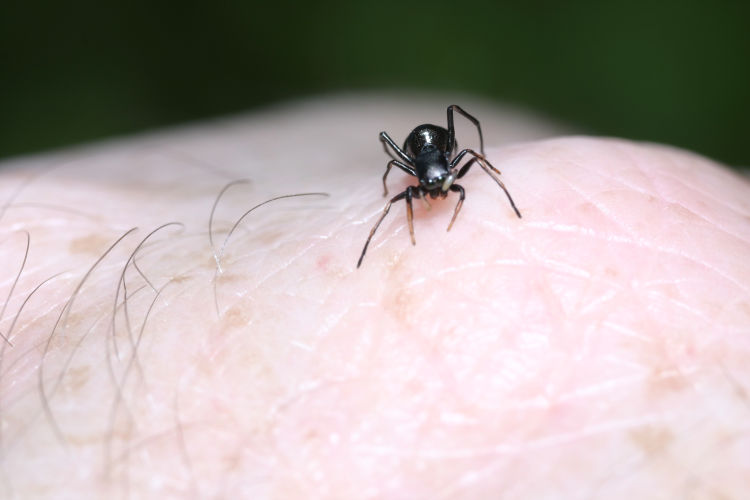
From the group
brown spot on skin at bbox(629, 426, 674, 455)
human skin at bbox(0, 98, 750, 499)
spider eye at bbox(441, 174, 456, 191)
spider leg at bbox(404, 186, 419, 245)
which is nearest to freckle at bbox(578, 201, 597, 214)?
human skin at bbox(0, 98, 750, 499)

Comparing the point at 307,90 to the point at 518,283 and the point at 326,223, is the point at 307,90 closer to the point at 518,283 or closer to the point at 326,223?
the point at 326,223

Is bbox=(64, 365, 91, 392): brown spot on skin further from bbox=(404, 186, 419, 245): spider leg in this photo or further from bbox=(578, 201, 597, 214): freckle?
bbox=(578, 201, 597, 214): freckle

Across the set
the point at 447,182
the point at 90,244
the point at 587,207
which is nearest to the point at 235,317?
the point at 90,244

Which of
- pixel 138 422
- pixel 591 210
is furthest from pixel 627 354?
pixel 138 422

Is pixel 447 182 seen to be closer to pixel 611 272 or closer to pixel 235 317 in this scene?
pixel 611 272

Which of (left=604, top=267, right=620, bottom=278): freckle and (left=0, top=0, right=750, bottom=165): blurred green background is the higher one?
(left=604, top=267, right=620, bottom=278): freckle

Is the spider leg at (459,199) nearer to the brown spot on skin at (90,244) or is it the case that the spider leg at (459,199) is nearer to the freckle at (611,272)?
the freckle at (611,272)
